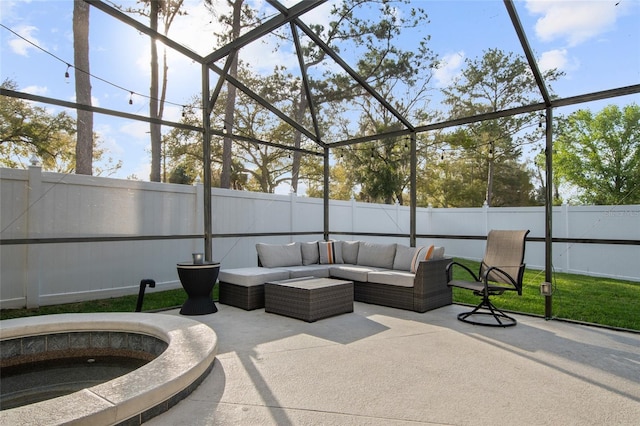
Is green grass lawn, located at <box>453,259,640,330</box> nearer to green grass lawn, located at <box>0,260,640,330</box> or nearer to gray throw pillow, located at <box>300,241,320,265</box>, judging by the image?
green grass lawn, located at <box>0,260,640,330</box>

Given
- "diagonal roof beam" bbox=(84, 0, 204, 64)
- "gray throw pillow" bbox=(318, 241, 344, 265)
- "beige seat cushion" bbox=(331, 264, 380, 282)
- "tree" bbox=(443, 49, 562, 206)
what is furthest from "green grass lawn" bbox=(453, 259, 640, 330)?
"diagonal roof beam" bbox=(84, 0, 204, 64)

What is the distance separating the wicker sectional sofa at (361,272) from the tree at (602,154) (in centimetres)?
775

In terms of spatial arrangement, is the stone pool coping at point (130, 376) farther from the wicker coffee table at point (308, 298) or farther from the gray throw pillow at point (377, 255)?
the gray throw pillow at point (377, 255)

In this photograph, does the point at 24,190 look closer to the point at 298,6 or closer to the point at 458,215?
the point at 298,6

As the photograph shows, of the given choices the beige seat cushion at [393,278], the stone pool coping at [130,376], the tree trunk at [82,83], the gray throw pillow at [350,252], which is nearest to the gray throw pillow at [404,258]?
the beige seat cushion at [393,278]

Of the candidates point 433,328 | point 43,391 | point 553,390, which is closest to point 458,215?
point 433,328

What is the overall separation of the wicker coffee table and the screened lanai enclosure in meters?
1.42

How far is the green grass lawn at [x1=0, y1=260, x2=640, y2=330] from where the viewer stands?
180 inches

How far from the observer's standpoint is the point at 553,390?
246cm

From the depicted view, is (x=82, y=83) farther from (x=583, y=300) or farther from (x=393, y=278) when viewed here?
(x=583, y=300)

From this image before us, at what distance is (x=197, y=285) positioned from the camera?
4.55 m

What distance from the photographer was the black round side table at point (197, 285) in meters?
4.53

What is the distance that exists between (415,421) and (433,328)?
2.04 m

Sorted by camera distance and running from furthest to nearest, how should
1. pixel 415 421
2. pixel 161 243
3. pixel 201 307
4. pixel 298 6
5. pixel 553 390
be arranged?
1. pixel 161 243
2. pixel 201 307
3. pixel 298 6
4. pixel 553 390
5. pixel 415 421
